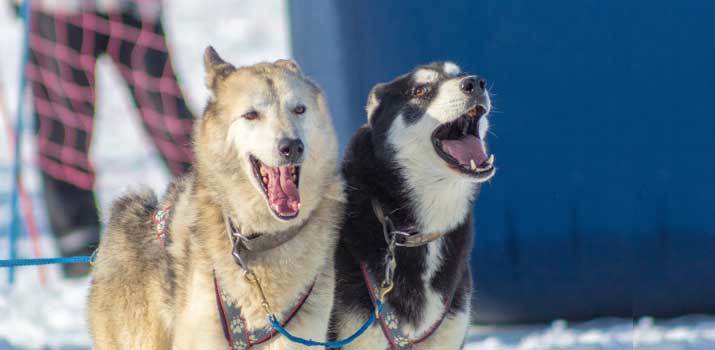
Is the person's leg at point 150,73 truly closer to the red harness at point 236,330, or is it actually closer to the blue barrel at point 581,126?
the blue barrel at point 581,126

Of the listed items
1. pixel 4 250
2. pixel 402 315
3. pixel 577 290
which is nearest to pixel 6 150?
pixel 4 250

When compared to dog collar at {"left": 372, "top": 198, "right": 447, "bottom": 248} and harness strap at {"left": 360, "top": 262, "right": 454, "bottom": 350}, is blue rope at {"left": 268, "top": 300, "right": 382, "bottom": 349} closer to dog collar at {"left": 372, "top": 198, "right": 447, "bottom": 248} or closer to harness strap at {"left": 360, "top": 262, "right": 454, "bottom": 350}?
harness strap at {"left": 360, "top": 262, "right": 454, "bottom": 350}

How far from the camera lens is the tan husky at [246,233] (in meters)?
2.20

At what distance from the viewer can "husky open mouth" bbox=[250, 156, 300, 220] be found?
2217mm

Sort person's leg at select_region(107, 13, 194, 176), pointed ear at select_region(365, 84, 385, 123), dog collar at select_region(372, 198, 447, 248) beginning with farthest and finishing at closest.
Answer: person's leg at select_region(107, 13, 194, 176) → pointed ear at select_region(365, 84, 385, 123) → dog collar at select_region(372, 198, 447, 248)

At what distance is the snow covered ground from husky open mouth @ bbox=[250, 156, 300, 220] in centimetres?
83

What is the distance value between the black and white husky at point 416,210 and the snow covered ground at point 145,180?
808 millimetres

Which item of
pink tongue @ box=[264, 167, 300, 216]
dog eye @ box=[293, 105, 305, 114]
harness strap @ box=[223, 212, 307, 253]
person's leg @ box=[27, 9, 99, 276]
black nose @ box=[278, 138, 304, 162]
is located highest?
dog eye @ box=[293, 105, 305, 114]

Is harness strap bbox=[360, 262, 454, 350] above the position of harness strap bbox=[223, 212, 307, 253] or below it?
below

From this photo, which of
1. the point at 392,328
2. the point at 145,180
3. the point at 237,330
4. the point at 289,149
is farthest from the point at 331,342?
the point at 145,180

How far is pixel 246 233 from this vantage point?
89.9 inches

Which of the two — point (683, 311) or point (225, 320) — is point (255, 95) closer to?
point (225, 320)

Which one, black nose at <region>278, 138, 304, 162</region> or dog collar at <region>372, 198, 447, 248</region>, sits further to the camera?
dog collar at <region>372, 198, 447, 248</region>

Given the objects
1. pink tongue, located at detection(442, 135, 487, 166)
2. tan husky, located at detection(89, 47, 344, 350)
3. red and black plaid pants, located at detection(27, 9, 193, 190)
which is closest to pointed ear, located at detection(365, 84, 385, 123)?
pink tongue, located at detection(442, 135, 487, 166)
